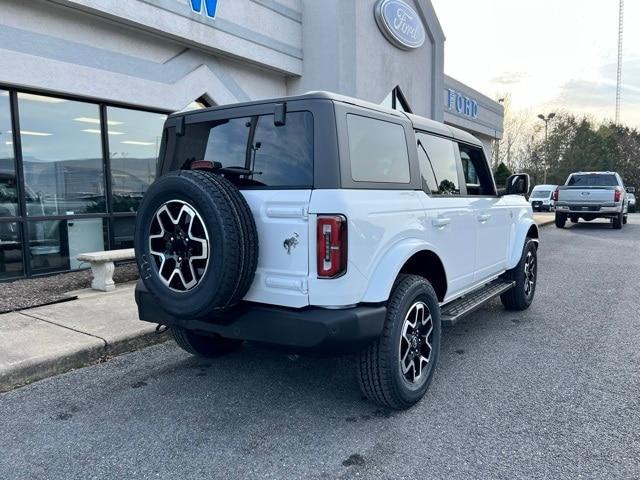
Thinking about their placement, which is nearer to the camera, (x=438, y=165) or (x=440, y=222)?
(x=440, y=222)

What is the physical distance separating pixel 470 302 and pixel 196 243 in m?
2.59

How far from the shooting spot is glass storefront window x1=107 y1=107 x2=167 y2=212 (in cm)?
828

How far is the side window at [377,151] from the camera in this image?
3.13 m

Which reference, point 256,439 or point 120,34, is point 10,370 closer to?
point 256,439

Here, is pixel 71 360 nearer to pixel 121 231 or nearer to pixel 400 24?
pixel 121 231

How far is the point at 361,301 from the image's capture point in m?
2.99

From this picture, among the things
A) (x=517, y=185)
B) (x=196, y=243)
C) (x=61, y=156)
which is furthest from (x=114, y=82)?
(x=517, y=185)

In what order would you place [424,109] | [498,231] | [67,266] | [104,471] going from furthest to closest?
1. [424,109]
2. [67,266]
3. [498,231]
4. [104,471]

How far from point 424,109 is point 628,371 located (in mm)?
11934

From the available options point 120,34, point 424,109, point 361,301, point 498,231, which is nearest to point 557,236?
point 424,109

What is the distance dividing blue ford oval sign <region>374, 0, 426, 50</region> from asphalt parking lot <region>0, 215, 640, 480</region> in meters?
9.52

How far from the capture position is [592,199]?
55.6 feet

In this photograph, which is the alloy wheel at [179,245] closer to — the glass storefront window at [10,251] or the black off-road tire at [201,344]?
the black off-road tire at [201,344]

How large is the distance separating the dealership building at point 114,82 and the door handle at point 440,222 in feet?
19.5
